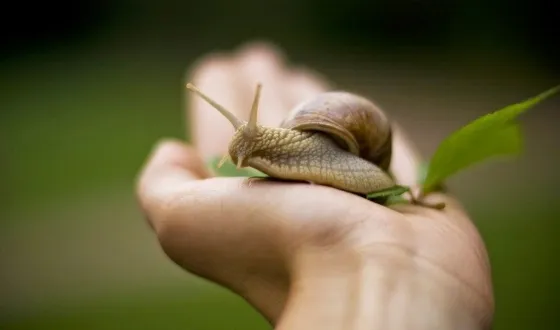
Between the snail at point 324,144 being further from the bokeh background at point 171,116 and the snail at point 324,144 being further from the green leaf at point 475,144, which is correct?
the bokeh background at point 171,116

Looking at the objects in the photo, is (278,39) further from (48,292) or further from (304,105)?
(304,105)

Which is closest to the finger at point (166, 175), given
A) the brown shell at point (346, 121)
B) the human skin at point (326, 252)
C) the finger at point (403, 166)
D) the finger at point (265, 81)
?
the human skin at point (326, 252)

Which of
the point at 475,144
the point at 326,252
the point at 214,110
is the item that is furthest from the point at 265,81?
the point at 326,252

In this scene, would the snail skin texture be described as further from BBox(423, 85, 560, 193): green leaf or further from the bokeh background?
the bokeh background

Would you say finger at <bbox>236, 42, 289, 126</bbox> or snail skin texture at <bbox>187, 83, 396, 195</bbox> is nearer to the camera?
snail skin texture at <bbox>187, 83, 396, 195</bbox>

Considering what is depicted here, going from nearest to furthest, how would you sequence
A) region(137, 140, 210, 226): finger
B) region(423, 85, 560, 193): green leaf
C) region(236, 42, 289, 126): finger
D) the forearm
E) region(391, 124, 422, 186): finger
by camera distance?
the forearm, region(423, 85, 560, 193): green leaf, region(137, 140, 210, 226): finger, region(391, 124, 422, 186): finger, region(236, 42, 289, 126): finger

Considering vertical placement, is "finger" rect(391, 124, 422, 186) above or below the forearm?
below

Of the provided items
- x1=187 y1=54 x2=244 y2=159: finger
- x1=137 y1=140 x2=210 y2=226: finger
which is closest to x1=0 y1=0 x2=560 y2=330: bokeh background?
x1=187 y1=54 x2=244 y2=159: finger

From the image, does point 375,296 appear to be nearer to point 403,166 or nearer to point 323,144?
point 323,144
